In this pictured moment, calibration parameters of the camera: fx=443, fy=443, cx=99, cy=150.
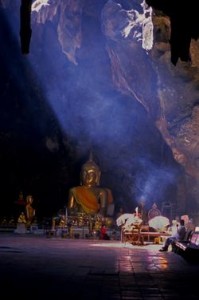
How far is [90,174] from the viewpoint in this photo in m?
21.6

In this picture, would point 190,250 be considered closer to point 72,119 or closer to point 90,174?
point 90,174

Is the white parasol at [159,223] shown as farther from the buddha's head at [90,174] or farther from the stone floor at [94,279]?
the buddha's head at [90,174]

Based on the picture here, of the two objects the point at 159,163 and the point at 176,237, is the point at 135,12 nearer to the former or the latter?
the point at 159,163

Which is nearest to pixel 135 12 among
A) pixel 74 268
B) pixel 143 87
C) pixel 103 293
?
pixel 143 87

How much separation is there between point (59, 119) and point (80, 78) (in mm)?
2432

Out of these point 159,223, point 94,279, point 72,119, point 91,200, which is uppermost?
point 72,119

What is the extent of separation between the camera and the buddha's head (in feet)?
71.0

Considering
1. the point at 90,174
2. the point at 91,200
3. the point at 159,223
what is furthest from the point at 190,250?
the point at 90,174

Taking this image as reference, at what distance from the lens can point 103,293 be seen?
13.7 ft

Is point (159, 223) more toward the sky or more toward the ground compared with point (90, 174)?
more toward the ground

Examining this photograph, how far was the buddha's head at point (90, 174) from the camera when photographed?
21641 millimetres

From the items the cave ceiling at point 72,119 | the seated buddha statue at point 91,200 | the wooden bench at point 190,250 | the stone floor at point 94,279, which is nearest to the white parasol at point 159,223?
the cave ceiling at point 72,119

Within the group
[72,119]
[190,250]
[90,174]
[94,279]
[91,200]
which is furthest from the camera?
[72,119]

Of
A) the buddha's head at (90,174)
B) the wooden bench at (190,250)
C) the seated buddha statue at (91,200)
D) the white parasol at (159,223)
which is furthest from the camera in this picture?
the buddha's head at (90,174)
